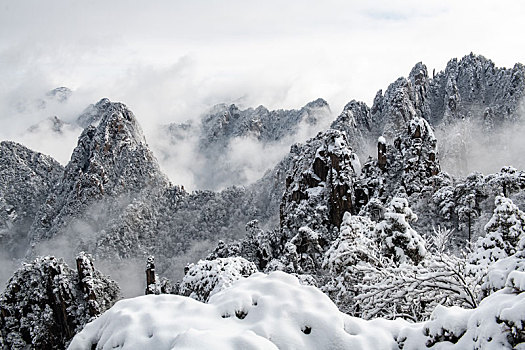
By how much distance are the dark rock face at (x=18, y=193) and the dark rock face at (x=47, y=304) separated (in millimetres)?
82684

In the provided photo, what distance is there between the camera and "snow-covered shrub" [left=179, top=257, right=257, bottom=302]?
70.3 feet

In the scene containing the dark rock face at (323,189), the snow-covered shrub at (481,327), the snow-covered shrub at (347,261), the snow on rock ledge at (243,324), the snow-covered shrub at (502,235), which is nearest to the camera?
the snow-covered shrub at (481,327)

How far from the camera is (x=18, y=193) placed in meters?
118

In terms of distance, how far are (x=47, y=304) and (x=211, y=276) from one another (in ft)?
92.0

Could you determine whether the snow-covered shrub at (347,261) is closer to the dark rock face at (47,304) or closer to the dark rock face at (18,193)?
the dark rock face at (47,304)

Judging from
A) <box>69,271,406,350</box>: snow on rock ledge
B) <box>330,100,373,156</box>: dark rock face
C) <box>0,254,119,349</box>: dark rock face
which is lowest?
<box>0,254,119,349</box>: dark rock face

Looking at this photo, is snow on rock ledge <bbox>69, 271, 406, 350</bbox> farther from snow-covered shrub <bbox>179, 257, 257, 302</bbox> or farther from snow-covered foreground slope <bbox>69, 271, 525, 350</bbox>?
snow-covered shrub <bbox>179, 257, 257, 302</bbox>

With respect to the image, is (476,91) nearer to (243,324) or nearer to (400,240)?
(400,240)

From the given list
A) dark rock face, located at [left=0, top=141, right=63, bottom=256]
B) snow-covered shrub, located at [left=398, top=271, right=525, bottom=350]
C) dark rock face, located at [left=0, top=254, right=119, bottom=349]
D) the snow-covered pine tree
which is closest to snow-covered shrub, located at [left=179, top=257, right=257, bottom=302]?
the snow-covered pine tree

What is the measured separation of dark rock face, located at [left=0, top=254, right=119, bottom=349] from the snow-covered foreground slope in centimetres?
4005

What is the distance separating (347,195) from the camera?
164ft

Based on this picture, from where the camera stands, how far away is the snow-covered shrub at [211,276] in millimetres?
21422

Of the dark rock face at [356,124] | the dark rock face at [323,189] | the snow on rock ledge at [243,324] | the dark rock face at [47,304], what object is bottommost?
the dark rock face at [47,304]

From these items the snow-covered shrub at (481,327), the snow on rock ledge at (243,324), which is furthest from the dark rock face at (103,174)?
the snow-covered shrub at (481,327)
